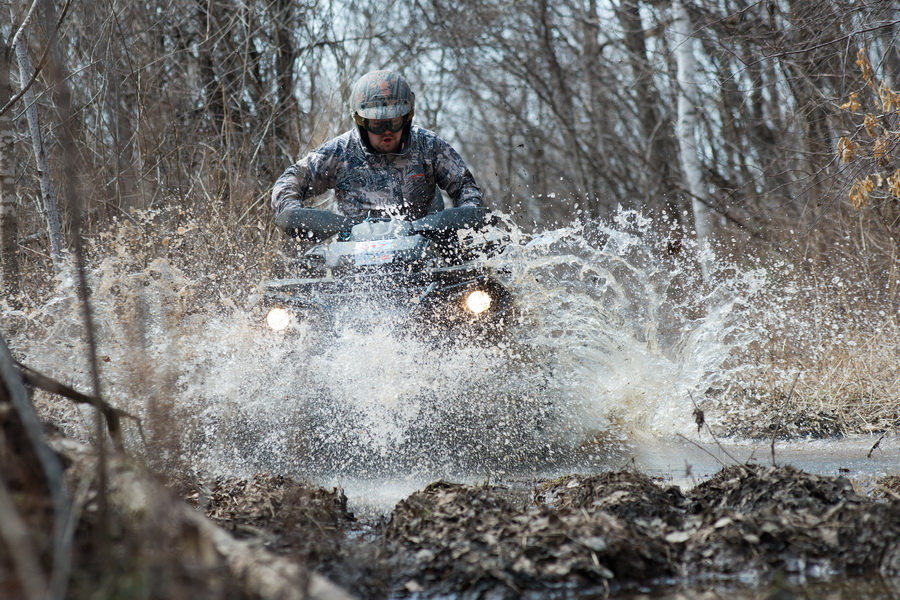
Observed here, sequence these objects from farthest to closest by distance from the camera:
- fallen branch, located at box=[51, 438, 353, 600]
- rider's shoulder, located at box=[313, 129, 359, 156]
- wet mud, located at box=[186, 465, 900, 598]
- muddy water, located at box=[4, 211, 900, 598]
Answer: rider's shoulder, located at box=[313, 129, 359, 156], muddy water, located at box=[4, 211, 900, 598], wet mud, located at box=[186, 465, 900, 598], fallen branch, located at box=[51, 438, 353, 600]

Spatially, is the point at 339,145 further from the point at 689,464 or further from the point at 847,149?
the point at 847,149

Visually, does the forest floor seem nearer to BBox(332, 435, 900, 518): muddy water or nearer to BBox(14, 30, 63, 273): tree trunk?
BBox(332, 435, 900, 518): muddy water

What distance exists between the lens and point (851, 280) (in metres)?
9.32

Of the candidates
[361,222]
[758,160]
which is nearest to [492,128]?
[758,160]

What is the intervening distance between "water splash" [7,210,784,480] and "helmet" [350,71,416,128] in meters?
1.36

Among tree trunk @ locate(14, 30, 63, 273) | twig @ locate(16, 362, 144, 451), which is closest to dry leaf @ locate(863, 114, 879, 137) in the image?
twig @ locate(16, 362, 144, 451)

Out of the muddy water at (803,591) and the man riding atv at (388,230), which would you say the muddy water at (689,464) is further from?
the muddy water at (803,591)

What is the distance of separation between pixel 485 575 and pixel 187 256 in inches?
294

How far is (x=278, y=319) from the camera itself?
19.4ft

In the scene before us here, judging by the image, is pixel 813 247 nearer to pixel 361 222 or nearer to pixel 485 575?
A: pixel 361 222

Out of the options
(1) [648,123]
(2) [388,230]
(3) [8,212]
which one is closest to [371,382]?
(2) [388,230]

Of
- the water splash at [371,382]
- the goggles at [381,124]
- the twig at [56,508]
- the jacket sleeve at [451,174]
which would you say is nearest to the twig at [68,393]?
the twig at [56,508]

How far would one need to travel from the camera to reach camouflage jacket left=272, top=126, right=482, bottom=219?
7609 mm

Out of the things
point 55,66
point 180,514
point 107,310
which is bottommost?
point 180,514
